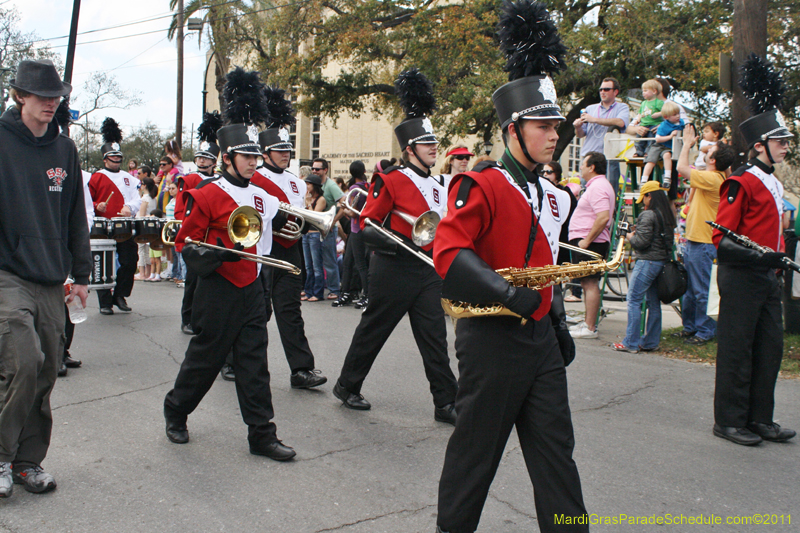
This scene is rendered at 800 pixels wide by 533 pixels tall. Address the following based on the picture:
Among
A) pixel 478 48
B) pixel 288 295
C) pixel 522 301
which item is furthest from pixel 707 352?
pixel 478 48

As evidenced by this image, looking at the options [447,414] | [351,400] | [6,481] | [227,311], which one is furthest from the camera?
[351,400]

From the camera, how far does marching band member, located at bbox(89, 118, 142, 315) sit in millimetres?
9188

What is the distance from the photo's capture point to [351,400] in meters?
5.44

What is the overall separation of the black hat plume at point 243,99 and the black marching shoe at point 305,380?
214cm

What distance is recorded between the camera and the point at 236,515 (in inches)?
139

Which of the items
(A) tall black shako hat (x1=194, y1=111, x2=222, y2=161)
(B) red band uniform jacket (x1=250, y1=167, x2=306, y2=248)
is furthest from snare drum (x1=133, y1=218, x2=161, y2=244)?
(B) red band uniform jacket (x1=250, y1=167, x2=306, y2=248)

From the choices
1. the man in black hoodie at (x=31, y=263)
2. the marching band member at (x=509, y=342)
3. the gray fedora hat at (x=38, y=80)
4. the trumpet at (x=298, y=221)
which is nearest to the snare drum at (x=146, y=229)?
the trumpet at (x=298, y=221)

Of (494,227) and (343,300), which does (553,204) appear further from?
(343,300)

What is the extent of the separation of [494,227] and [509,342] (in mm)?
467

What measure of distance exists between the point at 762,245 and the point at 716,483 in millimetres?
1693

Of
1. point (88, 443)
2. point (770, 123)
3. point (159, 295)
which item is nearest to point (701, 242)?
point (770, 123)

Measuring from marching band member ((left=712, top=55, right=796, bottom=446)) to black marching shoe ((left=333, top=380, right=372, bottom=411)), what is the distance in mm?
2536

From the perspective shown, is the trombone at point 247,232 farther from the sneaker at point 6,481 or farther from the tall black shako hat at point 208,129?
the tall black shako hat at point 208,129

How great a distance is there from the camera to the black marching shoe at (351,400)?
5402mm
